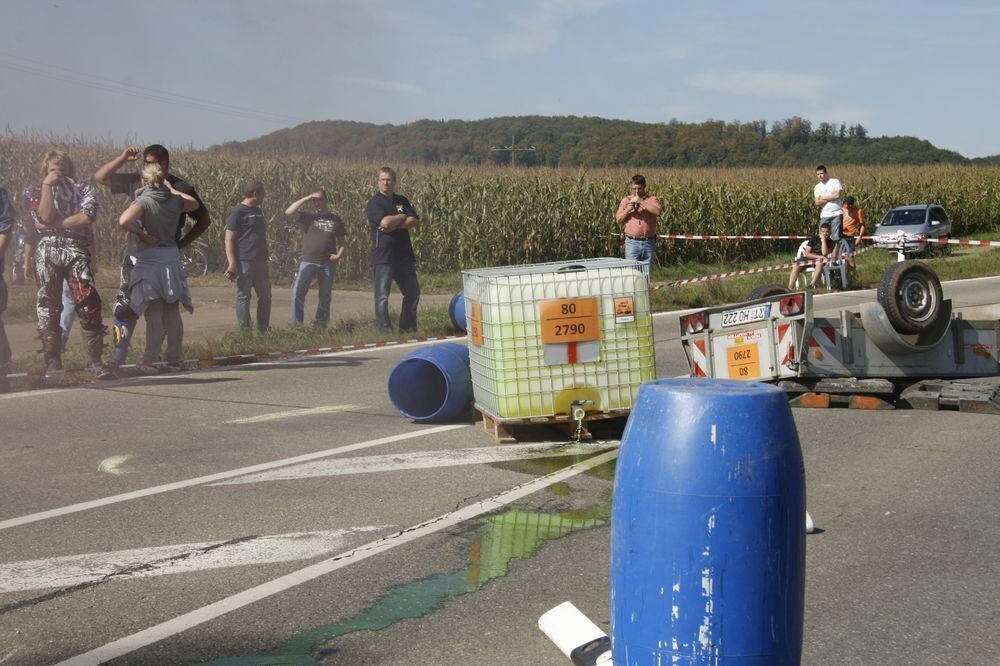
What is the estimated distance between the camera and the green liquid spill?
171 inches

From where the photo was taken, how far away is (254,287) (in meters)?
14.6

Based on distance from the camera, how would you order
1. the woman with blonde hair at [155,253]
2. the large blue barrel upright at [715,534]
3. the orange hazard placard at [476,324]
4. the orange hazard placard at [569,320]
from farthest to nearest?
1. the woman with blonde hair at [155,253]
2. the orange hazard placard at [476,324]
3. the orange hazard placard at [569,320]
4. the large blue barrel upright at [715,534]

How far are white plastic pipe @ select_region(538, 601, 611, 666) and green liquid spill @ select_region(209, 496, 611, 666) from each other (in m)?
0.64

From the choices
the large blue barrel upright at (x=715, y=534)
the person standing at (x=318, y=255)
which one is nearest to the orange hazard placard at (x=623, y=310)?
the large blue barrel upright at (x=715, y=534)

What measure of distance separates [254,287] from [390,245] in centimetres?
182

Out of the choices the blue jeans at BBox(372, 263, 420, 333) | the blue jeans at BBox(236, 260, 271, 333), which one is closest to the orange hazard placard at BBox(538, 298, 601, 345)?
the blue jeans at BBox(372, 263, 420, 333)

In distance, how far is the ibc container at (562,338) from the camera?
8133mm

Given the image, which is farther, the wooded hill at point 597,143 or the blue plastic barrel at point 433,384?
the wooded hill at point 597,143

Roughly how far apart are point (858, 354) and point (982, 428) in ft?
4.01

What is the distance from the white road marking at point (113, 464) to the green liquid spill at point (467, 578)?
265 centimetres

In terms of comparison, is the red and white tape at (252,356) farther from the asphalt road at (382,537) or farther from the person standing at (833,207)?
the person standing at (833,207)

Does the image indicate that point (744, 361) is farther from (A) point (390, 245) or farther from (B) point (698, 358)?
(A) point (390, 245)

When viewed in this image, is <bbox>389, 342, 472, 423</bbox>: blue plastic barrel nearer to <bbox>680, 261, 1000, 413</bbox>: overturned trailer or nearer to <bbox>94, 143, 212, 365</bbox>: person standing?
<bbox>680, 261, 1000, 413</bbox>: overturned trailer

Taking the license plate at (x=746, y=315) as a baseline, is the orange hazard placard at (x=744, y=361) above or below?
below
